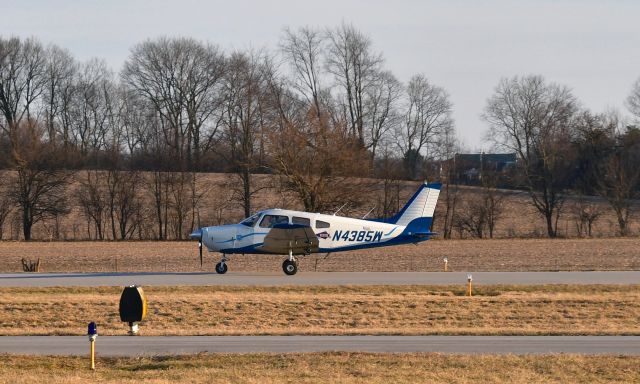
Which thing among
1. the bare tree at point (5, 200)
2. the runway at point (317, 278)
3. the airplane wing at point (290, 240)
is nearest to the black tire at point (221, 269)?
the runway at point (317, 278)

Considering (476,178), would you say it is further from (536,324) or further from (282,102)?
(536,324)

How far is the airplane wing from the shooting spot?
3381 cm

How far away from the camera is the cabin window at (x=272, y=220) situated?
33.7 meters

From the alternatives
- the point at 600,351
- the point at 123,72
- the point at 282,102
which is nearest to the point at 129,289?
the point at 600,351

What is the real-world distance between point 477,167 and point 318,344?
2511 inches

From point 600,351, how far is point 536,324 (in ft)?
16.0

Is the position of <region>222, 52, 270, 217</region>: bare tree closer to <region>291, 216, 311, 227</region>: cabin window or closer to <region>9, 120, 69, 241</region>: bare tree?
<region>9, 120, 69, 241</region>: bare tree

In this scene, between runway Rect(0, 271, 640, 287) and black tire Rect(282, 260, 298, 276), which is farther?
black tire Rect(282, 260, 298, 276)

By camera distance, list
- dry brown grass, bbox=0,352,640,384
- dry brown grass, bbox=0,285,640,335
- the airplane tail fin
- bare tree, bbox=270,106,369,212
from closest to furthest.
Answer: dry brown grass, bbox=0,352,640,384, dry brown grass, bbox=0,285,640,335, the airplane tail fin, bare tree, bbox=270,106,369,212

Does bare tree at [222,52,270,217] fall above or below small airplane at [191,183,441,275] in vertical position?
above

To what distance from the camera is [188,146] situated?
2955 inches

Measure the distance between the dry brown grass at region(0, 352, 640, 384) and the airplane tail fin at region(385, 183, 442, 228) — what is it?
714 inches

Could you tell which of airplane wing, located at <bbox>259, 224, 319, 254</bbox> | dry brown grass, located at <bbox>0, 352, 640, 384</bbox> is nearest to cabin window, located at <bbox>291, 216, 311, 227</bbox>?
airplane wing, located at <bbox>259, 224, 319, 254</bbox>

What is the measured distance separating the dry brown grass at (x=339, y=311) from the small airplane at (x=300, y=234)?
475 cm
